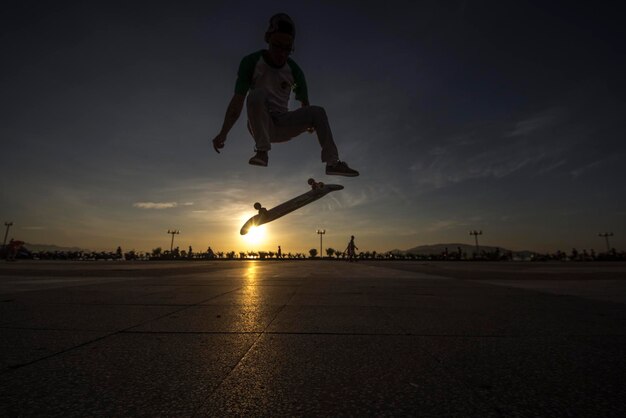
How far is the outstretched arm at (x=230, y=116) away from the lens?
438 cm

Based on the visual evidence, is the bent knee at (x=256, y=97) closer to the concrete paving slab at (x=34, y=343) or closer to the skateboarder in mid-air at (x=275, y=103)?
the skateboarder in mid-air at (x=275, y=103)

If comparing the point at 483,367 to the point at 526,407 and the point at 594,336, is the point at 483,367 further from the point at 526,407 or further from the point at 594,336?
the point at 594,336

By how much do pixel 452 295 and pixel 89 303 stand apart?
17.6 feet

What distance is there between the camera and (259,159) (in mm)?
4582

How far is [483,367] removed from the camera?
1.93 meters

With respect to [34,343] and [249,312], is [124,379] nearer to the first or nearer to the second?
[34,343]

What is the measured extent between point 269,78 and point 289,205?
8.10 ft

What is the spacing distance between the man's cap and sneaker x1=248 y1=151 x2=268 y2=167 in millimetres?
1543

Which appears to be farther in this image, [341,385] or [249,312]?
[249,312]

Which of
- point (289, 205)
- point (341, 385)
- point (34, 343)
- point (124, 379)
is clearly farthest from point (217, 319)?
point (289, 205)

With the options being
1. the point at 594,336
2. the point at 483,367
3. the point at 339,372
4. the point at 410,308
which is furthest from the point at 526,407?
the point at 410,308

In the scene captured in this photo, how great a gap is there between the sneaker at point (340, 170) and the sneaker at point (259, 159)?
97 cm

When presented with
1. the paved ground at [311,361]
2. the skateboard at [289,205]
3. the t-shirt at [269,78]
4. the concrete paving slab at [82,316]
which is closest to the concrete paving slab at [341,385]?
the paved ground at [311,361]

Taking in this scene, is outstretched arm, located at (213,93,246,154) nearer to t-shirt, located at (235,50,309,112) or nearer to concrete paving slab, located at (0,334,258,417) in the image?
t-shirt, located at (235,50,309,112)
